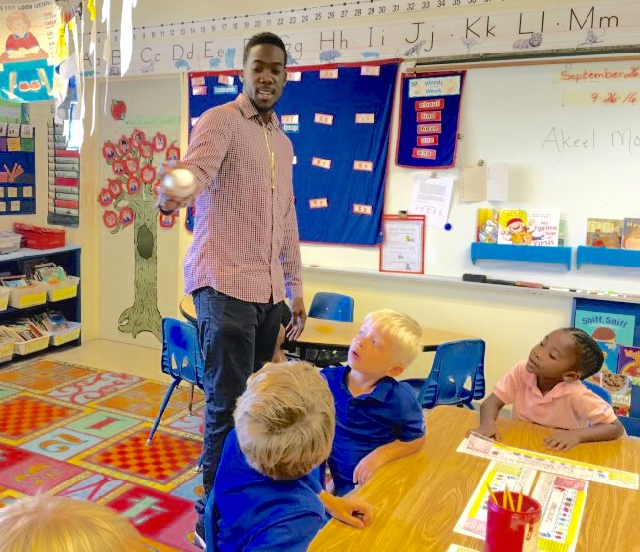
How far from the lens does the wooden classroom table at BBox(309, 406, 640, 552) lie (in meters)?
1.27

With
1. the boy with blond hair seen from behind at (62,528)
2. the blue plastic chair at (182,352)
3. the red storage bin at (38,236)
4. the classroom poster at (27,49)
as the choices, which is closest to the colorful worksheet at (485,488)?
the boy with blond hair seen from behind at (62,528)

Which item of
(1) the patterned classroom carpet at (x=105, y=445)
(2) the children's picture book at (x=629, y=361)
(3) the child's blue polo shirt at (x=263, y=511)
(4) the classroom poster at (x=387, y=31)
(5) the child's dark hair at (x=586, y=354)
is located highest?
(4) the classroom poster at (x=387, y=31)

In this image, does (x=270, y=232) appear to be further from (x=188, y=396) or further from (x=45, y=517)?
(x=188, y=396)

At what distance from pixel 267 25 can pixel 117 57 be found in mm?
1349

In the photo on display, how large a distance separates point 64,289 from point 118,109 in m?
1.51

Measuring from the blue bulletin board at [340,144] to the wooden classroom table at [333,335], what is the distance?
0.87m

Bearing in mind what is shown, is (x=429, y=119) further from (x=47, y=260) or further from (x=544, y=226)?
→ (x=47, y=260)

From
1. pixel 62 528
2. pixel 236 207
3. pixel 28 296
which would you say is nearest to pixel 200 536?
pixel 236 207

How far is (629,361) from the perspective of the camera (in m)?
3.66

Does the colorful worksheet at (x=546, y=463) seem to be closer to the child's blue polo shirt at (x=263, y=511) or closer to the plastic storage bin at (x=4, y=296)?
the child's blue polo shirt at (x=263, y=511)

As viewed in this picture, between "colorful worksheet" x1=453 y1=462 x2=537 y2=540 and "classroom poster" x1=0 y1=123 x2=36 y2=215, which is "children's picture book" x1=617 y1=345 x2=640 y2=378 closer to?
"colorful worksheet" x1=453 y1=462 x2=537 y2=540

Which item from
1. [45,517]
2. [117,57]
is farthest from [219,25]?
[45,517]

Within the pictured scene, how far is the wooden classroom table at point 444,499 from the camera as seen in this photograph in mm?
1272

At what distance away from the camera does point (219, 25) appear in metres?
4.72
